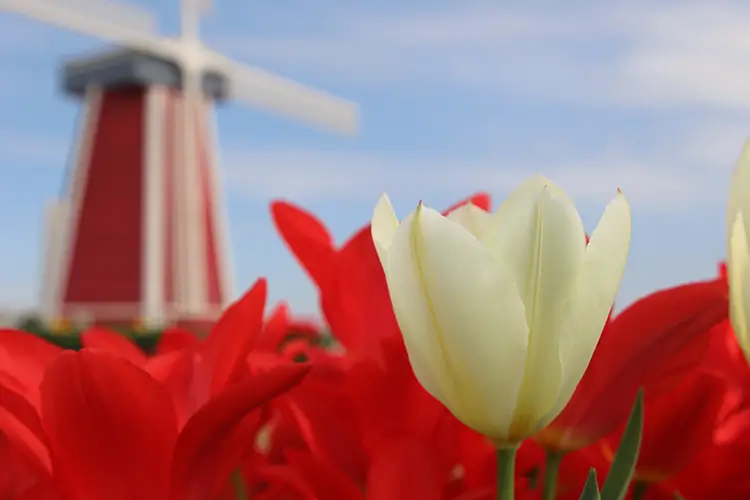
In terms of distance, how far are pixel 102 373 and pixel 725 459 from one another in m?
0.39

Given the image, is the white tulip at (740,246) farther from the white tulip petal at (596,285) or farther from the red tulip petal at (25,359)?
the red tulip petal at (25,359)

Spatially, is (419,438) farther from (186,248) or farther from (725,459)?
(186,248)

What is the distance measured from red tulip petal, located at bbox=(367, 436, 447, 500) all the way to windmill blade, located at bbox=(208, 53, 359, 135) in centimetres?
1448

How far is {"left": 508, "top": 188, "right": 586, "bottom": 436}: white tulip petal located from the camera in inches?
16.2

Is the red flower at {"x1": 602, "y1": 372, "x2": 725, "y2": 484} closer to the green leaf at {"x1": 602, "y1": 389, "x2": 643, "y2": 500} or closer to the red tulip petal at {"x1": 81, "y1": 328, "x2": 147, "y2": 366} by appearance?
the green leaf at {"x1": 602, "y1": 389, "x2": 643, "y2": 500}

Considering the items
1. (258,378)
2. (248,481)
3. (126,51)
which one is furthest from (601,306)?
(126,51)

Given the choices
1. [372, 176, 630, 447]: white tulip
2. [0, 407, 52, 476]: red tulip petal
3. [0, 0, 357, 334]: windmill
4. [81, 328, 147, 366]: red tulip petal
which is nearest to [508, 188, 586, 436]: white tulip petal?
[372, 176, 630, 447]: white tulip

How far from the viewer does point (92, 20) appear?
13.5 m

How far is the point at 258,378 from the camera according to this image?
16.0 inches

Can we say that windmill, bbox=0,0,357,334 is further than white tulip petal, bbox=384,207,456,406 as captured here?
Yes

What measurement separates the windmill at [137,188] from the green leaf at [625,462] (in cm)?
1286

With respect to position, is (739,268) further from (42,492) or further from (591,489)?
(42,492)

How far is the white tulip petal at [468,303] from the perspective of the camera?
0.40 m

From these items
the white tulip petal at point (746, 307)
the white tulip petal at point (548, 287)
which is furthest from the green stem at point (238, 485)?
the white tulip petal at point (746, 307)
